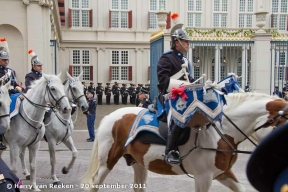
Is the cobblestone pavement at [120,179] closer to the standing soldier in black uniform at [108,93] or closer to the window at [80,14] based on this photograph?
the standing soldier in black uniform at [108,93]

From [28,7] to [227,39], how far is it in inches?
284

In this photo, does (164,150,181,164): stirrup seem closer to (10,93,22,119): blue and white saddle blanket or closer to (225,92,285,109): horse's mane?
(225,92,285,109): horse's mane

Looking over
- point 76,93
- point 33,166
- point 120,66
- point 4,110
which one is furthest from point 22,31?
point 120,66

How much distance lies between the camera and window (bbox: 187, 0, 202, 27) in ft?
113

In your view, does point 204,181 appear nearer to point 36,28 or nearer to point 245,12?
point 36,28

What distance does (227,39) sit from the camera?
14242 mm

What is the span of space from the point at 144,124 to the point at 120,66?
92.1ft

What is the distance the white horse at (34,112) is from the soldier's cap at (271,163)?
5.90 meters

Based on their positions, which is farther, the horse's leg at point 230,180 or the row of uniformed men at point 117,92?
the row of uniformed men at point 117,92

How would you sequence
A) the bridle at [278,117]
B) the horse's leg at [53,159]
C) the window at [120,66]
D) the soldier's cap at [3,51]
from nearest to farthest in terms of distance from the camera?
1. the bridle at [278,117]
2. the horse's leg at [53,159]
3. the soldier's cap at [3,51]
4. the window at [120,66]

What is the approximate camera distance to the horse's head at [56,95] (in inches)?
278

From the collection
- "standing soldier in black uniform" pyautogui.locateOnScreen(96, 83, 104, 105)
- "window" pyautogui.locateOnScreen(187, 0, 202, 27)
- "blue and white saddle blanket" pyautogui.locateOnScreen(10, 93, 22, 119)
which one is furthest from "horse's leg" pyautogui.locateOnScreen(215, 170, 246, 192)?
"window" pyautogui.locateOnScreen(187, 0, 202, 27)

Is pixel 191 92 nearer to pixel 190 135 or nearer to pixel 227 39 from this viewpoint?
pixel 190 135

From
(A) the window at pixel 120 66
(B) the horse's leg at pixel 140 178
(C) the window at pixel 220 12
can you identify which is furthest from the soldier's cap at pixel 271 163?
(C) the window at pixel 220 12
